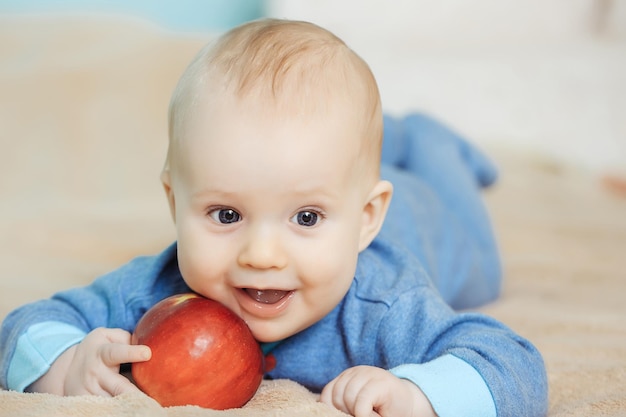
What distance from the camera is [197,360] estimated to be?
993 millimetres

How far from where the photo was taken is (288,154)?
1024mm

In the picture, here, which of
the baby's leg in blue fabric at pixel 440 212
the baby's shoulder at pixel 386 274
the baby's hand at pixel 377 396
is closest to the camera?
the baby's hand at pixel 377 396

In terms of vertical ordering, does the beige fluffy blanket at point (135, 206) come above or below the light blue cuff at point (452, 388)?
below

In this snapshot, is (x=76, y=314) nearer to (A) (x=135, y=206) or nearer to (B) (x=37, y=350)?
(B) (x=37, y=350)

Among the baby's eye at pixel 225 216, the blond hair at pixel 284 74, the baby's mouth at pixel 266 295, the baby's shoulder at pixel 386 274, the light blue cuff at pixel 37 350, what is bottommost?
the light blue cuff at pixel 37 350

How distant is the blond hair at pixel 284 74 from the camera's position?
3.44ft

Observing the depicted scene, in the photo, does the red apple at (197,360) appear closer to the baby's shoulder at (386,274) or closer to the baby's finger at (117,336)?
the baby's finger at (117,336)

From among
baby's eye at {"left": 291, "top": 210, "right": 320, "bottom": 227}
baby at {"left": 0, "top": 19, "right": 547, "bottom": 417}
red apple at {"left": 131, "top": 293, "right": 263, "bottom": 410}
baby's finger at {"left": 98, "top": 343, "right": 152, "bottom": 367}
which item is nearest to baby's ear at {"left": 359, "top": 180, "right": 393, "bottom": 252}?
baby at {"left": 0, "top": 19, "right": 547, "bottom": 417}

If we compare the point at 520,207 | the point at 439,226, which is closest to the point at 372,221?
the point at 439,226

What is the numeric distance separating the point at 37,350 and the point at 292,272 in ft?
1.24

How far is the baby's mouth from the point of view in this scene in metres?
1.08

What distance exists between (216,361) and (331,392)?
0.15 meters

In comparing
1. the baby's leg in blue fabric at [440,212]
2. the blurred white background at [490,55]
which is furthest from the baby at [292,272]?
the blurred white background at [490,55]

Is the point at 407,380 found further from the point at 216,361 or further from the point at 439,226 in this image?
the point at 439,226
